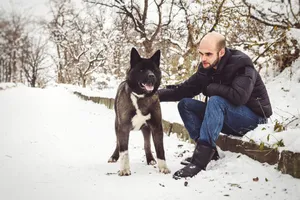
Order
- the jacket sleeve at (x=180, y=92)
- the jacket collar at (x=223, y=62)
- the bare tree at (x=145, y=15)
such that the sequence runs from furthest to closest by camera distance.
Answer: the bare tree at (x=145, y=15)
the jacket sleeve at (x=180, y=92)
the jacket collar at (x=223, y=62)

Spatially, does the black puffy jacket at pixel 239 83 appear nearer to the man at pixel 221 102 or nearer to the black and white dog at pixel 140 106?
the man at pixel 221 102

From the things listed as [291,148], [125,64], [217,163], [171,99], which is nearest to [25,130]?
[171,99]

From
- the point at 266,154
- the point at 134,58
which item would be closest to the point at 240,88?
the point at 266,154

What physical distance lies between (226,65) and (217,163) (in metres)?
1.09

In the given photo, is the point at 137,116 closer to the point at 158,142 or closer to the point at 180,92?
the point at 158,142

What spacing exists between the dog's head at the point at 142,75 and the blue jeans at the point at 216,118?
→ 1.60 ft

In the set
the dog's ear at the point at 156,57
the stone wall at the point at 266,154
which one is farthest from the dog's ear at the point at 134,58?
the stone wall at the point at 266,154

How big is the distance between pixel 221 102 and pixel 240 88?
0.24 meters

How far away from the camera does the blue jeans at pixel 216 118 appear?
283 cm

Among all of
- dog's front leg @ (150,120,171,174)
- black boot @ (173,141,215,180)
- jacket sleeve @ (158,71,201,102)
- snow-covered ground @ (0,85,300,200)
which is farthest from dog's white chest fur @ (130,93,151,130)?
black boot @ (173,141,215,180)

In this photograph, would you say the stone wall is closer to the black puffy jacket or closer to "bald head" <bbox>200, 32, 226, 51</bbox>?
the black puffy jacket

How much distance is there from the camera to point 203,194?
2426mm

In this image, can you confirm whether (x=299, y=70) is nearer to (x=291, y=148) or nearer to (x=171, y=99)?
(x=171, y=99)

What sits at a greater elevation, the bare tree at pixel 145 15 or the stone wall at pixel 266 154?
the bare tree at pixel 145 15
